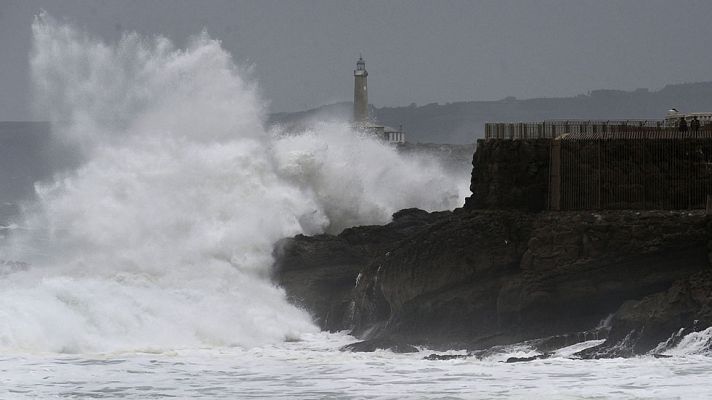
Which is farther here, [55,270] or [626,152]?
[55,270]

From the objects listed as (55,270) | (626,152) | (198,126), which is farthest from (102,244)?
(626,152)

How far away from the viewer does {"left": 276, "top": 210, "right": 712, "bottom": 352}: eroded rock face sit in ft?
83.4

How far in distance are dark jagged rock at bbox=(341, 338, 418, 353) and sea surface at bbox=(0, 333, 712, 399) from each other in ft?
0.71

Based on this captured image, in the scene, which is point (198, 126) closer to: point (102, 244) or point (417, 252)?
point (102, 244)

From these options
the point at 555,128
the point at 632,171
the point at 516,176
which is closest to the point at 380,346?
the point at 516,176

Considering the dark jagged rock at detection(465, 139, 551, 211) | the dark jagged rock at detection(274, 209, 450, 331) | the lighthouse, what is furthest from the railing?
the lighthouse

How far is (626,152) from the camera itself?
91.0 ft

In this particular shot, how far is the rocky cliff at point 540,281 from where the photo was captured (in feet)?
80.8

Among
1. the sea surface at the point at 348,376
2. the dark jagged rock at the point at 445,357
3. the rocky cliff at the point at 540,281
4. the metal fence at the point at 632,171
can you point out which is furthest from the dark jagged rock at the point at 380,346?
the metal fence at the point at 632,171

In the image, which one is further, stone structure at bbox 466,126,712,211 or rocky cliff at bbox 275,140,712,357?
stone structure at bbox 466,126,712,211

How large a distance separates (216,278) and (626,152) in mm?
9219

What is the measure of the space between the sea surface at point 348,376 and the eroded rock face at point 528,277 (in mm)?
805

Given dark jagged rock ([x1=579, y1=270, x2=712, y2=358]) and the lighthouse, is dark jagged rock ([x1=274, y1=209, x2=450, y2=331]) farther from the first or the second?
the lighthouse

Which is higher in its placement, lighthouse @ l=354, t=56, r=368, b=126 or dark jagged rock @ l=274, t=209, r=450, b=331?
lighthouse @ l=354, t=56, r=368, b=126
